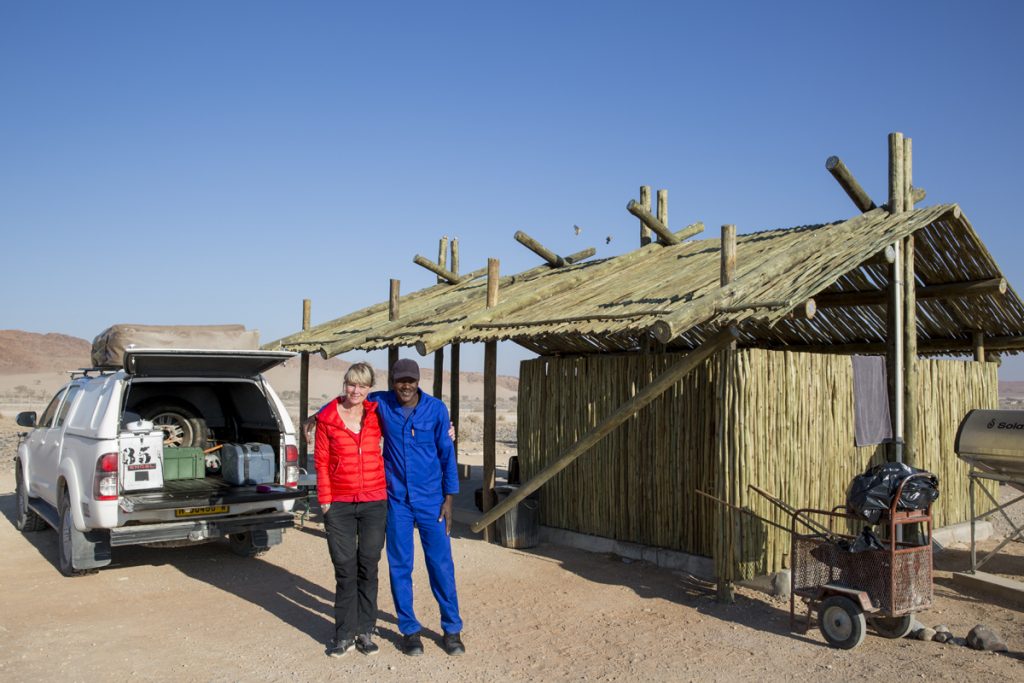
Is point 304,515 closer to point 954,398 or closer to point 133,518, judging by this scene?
point 133,518

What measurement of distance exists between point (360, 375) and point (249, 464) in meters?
3.03

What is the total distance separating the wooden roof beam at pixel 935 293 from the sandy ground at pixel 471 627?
2.72 meters

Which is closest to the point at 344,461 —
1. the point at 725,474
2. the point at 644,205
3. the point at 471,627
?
the point at 471,627

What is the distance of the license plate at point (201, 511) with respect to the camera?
687cm

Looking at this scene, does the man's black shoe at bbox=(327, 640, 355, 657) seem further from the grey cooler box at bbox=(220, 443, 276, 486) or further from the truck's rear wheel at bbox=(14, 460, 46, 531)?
the truck's rear wheel at bbox=(14, 460, 46, 531)

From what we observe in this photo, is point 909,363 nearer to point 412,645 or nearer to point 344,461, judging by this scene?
point 412,645

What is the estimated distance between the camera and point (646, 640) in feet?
19.0

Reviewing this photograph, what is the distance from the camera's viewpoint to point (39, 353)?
285 feet

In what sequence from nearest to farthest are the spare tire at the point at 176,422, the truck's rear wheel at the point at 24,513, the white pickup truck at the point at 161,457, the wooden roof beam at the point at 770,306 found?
the wooden roof beam at the point at 770,306, the white pickup truck at the point at 161,457, the spare tire at the point at 176,422, the truck's rear wheel at the point at 24,513

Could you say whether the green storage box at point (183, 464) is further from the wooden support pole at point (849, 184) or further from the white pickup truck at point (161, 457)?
the wooden support pole at point (849, 184)

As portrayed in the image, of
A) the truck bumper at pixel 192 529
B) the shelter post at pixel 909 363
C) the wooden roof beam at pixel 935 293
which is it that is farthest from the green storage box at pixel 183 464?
the wooden roof beam at pixel 935 293

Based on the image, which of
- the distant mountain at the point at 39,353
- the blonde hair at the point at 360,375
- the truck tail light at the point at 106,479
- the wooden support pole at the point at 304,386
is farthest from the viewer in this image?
the distant mountain at the point at 39,353

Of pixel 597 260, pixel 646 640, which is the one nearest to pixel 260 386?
pixel 646 640

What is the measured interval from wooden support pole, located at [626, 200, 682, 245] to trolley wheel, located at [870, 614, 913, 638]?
17.2ft
